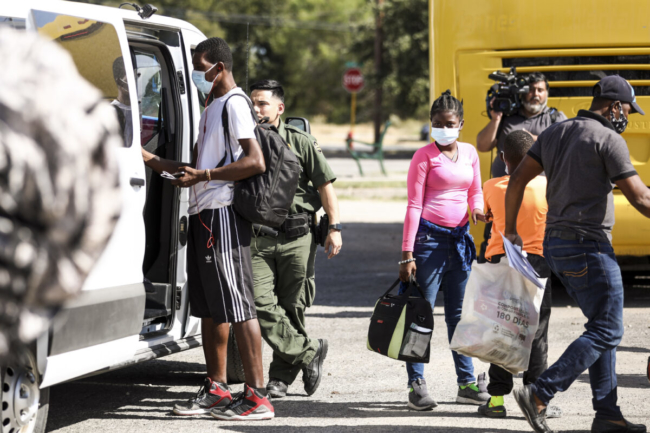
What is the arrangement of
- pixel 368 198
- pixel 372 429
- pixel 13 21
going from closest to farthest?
pixel 13 21 < pixel 372 429 < pixel 368 198

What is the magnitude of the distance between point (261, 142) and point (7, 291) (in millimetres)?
3626

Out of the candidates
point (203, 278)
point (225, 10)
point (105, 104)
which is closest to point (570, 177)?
point (203, 278)

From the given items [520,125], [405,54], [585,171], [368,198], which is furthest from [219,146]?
[405,54]

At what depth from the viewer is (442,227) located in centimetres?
498

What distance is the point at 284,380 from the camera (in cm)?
523

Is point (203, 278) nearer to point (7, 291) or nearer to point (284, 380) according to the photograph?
point (284, 380)

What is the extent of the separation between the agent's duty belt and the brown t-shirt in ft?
5.07

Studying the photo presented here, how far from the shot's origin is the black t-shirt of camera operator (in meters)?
6.69

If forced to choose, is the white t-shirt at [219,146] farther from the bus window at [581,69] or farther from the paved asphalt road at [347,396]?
the bus window at [581,69]

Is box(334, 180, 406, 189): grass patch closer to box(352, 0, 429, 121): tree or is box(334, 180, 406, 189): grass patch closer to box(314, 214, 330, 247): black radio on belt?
box(314, 214, 330, 247): black radio on belt

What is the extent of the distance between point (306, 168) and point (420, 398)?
4.97 feet

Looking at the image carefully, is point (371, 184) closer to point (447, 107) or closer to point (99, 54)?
point (447, 107)

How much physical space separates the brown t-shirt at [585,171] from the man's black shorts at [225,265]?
162 centimetres

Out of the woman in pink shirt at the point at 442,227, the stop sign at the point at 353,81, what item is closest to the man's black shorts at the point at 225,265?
the woman in pink shirt at the point at 442,227
